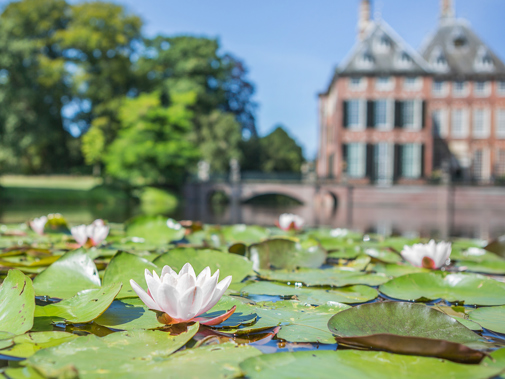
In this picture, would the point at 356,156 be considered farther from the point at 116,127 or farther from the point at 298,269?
the point at 298,269

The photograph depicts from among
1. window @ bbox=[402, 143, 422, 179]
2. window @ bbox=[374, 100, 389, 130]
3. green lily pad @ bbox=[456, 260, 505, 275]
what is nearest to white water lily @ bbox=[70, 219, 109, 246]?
green lily pad @ bbox=[456, 260, 505, 275]

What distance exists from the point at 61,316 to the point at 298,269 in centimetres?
135

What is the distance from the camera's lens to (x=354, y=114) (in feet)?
73.6

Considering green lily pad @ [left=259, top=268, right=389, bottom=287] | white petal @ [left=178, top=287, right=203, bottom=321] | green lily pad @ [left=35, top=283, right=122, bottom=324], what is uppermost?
white petal @ [left=178, top=287, right=203, bottom=321]

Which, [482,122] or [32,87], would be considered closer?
[32,87]

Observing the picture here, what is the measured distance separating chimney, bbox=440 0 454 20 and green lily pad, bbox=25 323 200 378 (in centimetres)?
3009

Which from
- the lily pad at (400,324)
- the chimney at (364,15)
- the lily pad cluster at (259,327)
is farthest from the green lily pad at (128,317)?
the chimney at (364,15)

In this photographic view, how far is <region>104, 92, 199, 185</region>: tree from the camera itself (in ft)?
67.5

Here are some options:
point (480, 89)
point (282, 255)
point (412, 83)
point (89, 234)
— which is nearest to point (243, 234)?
point (282, 255)

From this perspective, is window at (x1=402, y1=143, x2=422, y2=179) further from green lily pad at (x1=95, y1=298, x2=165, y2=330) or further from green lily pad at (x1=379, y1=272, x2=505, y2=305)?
green lily pad at (x1=95, y1=298, x2=165, y2=330)

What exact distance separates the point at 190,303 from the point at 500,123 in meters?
26.6

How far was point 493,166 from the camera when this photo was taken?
23.7 meters

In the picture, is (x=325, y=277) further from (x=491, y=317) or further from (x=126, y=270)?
(x=126, y=270)

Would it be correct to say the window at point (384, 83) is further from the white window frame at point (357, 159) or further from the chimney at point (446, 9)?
the chimney at point (446, 9)
